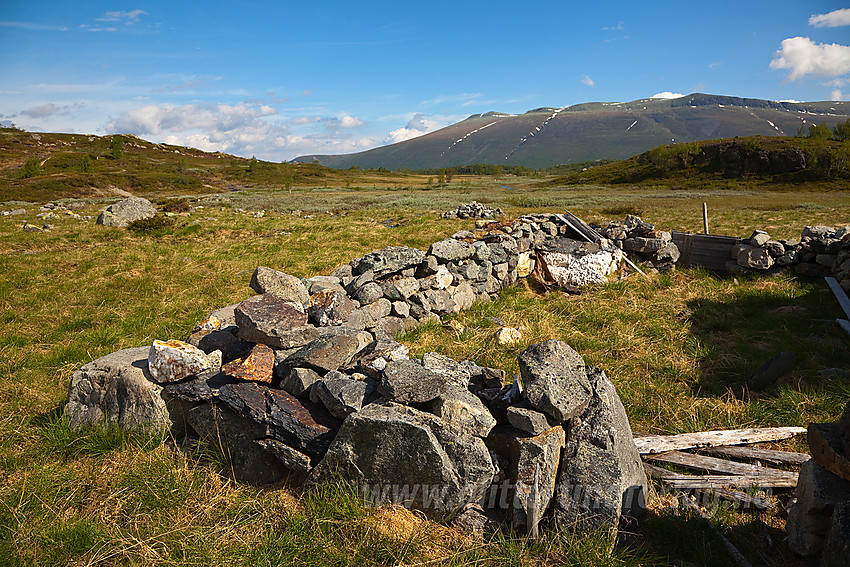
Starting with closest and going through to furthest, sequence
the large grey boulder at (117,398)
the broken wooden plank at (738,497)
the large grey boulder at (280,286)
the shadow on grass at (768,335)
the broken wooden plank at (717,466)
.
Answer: the broken wooden plank at (738,497), the broken wooden plank at (717,466), the large grey boulder at (117,398), the shadow on grass at (768,335), the large grey boulder at (280,286)

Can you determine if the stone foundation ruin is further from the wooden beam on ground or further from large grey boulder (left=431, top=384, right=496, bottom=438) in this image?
the wooden beam on ground

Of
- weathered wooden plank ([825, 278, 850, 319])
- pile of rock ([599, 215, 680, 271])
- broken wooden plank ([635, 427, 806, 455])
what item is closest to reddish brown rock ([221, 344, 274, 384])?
broken wooden plank ([635, 427, 806, 455])

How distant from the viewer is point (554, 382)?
11.8ft

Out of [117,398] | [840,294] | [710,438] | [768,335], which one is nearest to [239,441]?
[117,398]

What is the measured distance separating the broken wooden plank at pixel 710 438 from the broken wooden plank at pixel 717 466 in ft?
0.25

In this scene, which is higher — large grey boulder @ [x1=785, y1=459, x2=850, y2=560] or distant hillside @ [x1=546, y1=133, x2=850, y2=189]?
distant hillside @ [x1=546, y1=133, x2=850, y2=189]

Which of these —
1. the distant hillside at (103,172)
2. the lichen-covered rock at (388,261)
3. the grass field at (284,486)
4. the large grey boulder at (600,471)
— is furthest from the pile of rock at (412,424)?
the distant hillside at (103,172)

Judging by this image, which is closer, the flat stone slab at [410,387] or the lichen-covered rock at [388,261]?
the flat stone slab at [410,387]

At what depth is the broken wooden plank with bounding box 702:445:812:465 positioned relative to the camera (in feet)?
14.2

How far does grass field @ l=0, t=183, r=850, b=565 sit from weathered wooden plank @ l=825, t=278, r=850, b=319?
246 millimetres

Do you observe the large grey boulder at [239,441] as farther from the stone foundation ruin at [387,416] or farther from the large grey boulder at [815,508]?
the large grey boulder at [815,508]

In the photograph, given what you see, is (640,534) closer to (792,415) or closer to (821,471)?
(821,471)

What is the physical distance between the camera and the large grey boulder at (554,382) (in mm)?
3504

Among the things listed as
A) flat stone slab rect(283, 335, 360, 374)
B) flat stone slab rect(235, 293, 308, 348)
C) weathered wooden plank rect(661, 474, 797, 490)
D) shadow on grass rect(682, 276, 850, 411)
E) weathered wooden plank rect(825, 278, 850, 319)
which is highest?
flat stone slab rect(235, 293, 308, 348)
